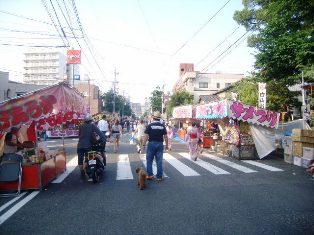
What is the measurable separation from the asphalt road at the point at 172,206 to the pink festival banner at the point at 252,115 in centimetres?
462

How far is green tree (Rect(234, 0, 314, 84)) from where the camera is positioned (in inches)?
544

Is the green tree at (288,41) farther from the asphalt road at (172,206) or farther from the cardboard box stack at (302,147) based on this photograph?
the asphalt road at (172,206)

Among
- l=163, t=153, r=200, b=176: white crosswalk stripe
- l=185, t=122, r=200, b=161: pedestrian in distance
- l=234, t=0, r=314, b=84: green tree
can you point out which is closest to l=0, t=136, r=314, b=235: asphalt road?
l=163, t=153, r=200, b=176: white crosswalk stripe

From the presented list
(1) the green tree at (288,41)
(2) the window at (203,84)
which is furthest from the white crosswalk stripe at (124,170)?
(2) the window at (203,84)

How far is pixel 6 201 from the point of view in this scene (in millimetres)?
7523

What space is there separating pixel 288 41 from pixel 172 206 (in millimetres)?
10752

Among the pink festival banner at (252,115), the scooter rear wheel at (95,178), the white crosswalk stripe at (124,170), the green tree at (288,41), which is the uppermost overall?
the green tree at (288,41)

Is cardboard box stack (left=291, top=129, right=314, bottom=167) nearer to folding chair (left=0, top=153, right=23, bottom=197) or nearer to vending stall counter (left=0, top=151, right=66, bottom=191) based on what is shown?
vending stall counter (left=0, top=151, right=66, bottom=191)

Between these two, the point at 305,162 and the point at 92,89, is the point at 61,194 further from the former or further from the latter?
the point at 92,89

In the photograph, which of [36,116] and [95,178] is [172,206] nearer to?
[95,178]

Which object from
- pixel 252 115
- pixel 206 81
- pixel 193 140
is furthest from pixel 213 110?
pixel 206 81

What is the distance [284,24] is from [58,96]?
1162 centimetres

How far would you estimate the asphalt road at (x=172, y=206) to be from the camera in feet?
17.9

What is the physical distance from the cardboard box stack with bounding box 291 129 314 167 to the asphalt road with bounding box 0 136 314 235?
1.93 meters
